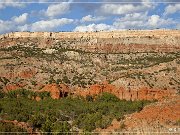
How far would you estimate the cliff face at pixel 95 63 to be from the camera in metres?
69.1

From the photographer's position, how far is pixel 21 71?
76.7m

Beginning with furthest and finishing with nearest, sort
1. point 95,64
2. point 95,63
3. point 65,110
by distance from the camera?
point 95,63 → point 95,64 → point 65,110

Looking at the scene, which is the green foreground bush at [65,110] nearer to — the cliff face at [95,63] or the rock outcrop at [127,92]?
the rock outcrop at [127,92]

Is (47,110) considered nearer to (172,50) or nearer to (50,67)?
(50,67)

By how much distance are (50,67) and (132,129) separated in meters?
48.0

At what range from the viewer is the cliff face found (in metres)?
69.1

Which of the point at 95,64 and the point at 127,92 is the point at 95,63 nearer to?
the point at 95,64

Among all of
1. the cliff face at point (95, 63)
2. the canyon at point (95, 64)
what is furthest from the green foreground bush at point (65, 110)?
the cliff face at point (95, 63)

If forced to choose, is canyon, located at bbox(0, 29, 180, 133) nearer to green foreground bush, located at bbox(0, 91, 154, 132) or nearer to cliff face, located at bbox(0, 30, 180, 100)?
cliff face, located at bbox(0, 30, 180, 100)

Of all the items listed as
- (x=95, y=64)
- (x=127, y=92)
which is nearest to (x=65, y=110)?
(x=127, y=92)

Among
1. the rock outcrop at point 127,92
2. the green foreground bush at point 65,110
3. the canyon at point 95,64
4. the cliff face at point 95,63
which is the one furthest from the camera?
the cliff face at point 95,63

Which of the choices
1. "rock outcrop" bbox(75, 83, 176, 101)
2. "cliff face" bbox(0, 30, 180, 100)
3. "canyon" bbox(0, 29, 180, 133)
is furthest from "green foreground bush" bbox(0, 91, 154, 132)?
"cliff face" bbox(0, 30, 180, 100)

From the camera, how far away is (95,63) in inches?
3575

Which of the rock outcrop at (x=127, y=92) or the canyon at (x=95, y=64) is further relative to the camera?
the canyon at (x=95, y=64)
